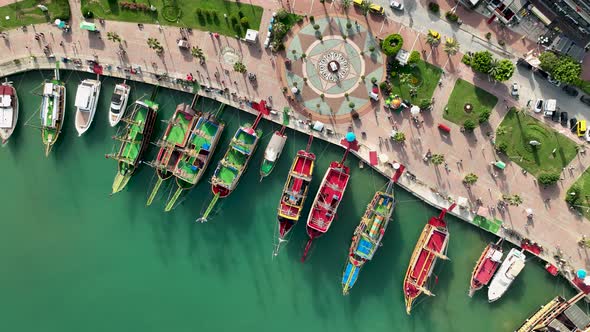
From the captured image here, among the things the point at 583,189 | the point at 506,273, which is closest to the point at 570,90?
the point at 583,189

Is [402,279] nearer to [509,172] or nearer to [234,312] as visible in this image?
[509,172]

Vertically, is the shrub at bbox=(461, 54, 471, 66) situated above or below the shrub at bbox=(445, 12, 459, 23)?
below

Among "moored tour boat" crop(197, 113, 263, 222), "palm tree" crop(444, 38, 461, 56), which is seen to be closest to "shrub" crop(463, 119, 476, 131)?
"palm tree" crop(444, 38, 461, 56)

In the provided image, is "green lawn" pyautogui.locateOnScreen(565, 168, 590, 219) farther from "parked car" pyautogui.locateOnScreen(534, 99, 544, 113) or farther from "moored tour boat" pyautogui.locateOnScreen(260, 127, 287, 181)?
"moored tour boat" pyautogui.locateOnScreen(260, 127, 287, 181)

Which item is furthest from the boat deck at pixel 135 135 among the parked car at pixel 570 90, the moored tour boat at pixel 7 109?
the parked car at pixel 570 90

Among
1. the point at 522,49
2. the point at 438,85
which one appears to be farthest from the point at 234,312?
the point at 522,49

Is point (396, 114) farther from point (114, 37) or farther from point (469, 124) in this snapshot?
point (114, 37)
